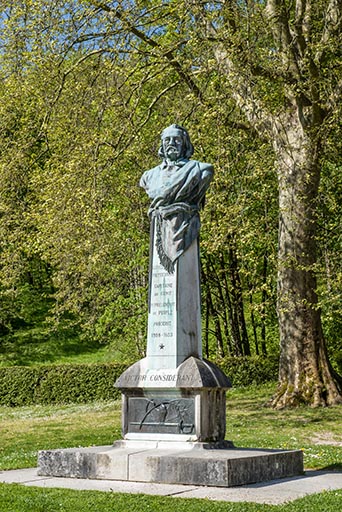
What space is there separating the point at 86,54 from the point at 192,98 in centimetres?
438

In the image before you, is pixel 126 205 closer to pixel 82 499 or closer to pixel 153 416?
pixel 153 416

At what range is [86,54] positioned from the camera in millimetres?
22234

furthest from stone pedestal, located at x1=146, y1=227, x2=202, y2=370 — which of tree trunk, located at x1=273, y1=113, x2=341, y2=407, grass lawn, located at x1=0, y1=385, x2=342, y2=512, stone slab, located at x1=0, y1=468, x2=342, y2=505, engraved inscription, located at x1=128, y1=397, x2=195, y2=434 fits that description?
tree trunk, located at x1=273, y1=113, x2=341, y2=407

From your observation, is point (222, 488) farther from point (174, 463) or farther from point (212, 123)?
point (212, 123)

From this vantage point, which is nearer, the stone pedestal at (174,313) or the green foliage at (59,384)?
the stone pedestal at (174,313)

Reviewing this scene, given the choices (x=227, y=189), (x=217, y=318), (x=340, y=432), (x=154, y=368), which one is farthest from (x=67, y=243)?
(x=217, y=318)

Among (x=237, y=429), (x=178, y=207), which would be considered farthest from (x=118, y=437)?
(x=178, y=207)

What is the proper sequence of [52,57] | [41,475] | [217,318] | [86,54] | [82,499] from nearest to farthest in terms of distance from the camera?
[82,499] < [41,475] < [52,57] < [86,54] < [217,318]

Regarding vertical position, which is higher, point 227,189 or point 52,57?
point 52,57

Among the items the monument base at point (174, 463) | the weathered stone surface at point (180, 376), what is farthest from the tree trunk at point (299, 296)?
the monument base at point (174, 463)

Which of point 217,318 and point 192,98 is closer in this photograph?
point 192,98

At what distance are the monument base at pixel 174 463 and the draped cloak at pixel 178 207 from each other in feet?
8.11

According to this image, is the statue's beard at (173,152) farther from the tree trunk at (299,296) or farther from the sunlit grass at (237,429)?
the tree trunk at (299,296)

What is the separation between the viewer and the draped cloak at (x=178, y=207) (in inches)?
482
